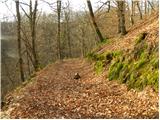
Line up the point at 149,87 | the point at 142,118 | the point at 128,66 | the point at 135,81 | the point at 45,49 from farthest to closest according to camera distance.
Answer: the point at 45,49
the point at 128,66
the point at 135,81
the point at 149,87
the point at 142,118

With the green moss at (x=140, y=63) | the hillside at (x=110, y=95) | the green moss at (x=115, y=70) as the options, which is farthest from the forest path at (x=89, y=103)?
the green moss at (x=140, y=63)

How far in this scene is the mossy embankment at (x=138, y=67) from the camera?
11.5 meters

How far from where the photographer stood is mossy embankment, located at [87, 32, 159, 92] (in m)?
11.5

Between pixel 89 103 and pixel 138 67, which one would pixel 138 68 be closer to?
pixel 138 67

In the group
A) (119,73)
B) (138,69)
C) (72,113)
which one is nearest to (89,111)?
(72,113)

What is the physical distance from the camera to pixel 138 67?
12.8 meters

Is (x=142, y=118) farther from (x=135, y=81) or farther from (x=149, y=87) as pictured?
(x=135, y=81)

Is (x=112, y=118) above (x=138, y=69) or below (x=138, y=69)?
below

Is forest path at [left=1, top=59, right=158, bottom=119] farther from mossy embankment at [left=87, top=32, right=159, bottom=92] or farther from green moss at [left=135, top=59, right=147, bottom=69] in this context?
green moss at [left=135, top=59, right=147, bottom=69]

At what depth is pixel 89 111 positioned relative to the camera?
10.4m

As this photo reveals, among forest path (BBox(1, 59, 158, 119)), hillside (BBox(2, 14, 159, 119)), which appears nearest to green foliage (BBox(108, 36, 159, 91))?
hillside (BBox(2, 14, 159, 119))

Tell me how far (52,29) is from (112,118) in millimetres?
58829

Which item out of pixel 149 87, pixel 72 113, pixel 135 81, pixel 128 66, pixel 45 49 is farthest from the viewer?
pixel 45 49

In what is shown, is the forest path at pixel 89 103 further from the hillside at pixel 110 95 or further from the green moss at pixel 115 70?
the green moss at pixel 115 70
